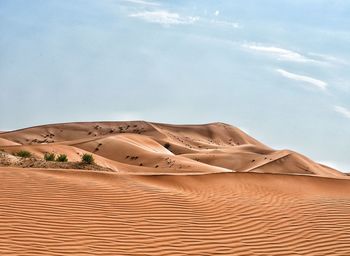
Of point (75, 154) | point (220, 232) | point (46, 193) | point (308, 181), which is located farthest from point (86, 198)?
point (75, 154)

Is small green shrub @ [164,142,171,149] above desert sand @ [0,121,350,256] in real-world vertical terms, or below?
above

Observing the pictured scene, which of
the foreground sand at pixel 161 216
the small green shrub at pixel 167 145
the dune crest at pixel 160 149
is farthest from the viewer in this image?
the small green shrub at pixel 167 145

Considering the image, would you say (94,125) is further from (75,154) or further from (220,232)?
(220,232)

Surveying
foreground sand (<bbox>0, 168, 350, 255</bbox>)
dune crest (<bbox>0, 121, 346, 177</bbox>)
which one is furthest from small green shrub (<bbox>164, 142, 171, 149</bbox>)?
foreground sand (<bbox>0, 168, 350, 255</bbox>)

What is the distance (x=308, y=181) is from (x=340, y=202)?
297 centimetres

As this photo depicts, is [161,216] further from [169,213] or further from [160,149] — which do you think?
[160,149]

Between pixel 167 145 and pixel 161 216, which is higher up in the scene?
pixel 167 145

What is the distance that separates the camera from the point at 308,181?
1669 cm


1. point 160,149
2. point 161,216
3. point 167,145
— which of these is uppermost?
point 167,145


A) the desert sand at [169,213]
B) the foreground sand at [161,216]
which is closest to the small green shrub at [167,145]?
the desert sand at [169,213]

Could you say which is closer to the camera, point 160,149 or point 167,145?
point 160,149

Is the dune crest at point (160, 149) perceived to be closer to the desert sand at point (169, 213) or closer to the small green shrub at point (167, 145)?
the small green shrub at point (167, 145)

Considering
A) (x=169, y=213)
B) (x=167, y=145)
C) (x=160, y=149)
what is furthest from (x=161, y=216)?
(x=167, y=145)

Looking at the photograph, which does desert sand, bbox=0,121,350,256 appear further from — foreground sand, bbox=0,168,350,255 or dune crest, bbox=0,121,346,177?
dune crest, bbox=0,121,346,177
